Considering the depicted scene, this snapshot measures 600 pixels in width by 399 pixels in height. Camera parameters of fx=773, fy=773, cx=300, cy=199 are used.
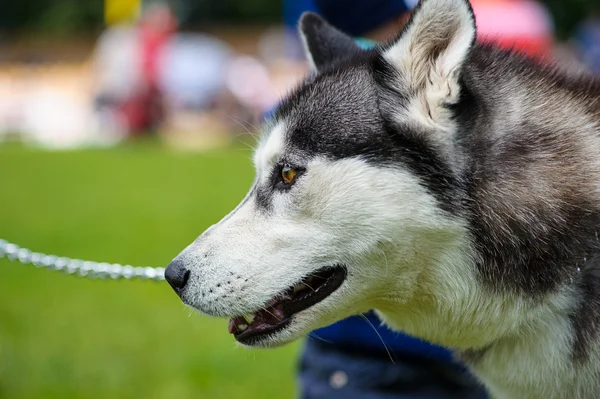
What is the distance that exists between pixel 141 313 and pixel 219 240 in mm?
3126

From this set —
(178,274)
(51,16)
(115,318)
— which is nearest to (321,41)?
(178,274)

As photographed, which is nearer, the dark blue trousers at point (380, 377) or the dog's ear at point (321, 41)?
the dog's ear at point (321, 41)

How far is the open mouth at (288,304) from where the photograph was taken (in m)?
2.43

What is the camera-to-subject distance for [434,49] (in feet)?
7.79

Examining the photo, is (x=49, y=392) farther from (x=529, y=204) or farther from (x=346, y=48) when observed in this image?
(x=529, y=204)

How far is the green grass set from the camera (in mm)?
4219

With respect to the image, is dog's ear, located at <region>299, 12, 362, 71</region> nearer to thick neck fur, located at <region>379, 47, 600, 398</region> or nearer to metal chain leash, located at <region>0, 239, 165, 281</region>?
thick neck fur, located at <region>379, 47, 600, 398</region>

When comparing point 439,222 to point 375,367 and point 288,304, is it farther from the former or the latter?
point 375,367

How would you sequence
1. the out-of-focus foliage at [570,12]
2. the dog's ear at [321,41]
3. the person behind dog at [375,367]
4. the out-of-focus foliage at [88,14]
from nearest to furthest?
1. the dog's ear at [321,41]
2. the person behind dog at [375,367]
3. the out-of-focus foliage at [570,12]
4. the out-of-focus foliage at [88,14]

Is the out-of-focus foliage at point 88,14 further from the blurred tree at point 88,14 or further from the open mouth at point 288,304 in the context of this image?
the open mouth at point 288,304

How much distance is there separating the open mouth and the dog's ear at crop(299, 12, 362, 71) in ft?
2.89

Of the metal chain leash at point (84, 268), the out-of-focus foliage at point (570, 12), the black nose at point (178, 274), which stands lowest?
the out-of-focus foliage at point (570, 12)

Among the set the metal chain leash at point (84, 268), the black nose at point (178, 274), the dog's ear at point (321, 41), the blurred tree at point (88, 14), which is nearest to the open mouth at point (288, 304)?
the black nose at point (178, 274)

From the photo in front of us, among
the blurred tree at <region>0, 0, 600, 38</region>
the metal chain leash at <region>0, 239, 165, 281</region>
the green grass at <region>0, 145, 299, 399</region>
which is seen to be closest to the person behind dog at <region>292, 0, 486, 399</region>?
the green grass at <region>0, 145, 299, 399</region>
